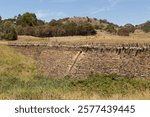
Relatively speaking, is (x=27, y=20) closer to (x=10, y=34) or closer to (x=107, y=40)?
(x=10, y=34)

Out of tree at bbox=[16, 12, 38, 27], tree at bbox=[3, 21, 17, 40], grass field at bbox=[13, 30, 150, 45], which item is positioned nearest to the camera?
grass field at bbox=[13, 30, 150, 45]

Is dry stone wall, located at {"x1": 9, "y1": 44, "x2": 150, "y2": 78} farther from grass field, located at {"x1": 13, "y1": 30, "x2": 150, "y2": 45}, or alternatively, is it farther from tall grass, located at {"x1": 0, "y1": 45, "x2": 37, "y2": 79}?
tall grass, located at {"x1": 0, "y1": 45, "x2": 37, "y2": 79}

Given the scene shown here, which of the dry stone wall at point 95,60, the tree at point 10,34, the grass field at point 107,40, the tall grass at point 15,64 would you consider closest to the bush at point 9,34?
the tree at point 10,34

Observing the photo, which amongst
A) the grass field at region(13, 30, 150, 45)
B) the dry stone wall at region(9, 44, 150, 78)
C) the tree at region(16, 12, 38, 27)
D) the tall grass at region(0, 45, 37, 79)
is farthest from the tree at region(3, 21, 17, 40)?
the dry stone wall at region(9, 44, 150, 78)

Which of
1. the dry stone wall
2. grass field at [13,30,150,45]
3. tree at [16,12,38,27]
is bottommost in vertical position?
the dry stone wall

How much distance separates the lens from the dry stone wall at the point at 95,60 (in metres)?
25.2

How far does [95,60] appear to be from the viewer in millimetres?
28672

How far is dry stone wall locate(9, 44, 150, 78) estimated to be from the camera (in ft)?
82.8

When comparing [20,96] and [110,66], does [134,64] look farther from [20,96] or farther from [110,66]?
[20,96]

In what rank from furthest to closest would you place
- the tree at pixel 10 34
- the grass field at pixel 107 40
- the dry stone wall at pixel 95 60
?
the tree at pixel 10 34 → the grass field at pixel 107 40 → the dry stone wall at pixel 95 60

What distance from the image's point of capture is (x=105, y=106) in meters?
7.00

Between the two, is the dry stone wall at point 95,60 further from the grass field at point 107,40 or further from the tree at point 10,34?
the tree at point 10,34

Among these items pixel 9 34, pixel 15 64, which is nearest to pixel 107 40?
pixel 15 64

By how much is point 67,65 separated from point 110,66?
5.50 metres
